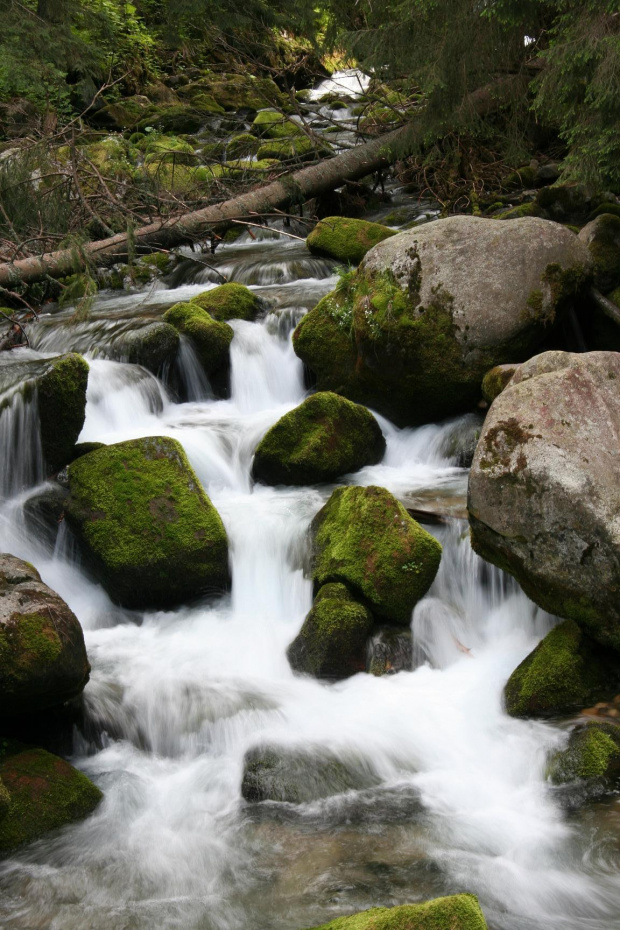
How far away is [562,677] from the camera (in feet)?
15.0

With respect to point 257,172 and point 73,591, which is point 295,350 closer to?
point 73,591

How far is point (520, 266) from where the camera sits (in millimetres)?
7301

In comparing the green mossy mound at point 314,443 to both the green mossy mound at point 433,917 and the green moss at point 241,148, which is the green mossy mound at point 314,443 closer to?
the green mossy mound at point 433,917

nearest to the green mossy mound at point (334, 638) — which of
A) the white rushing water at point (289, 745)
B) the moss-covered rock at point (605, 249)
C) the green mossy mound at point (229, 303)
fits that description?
the white rushing water at point (289, 745)

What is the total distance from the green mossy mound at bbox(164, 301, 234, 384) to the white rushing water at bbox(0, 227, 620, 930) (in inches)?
87.3

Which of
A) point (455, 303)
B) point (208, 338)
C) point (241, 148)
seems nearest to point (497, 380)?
point (455, 303)

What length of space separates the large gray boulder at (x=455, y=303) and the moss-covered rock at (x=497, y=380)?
2.02 ft

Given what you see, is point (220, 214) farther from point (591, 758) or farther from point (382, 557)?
point (591, 758)

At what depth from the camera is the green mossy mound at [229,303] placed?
392 inches

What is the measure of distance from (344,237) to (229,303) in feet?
7.62

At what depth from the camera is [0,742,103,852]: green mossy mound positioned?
389 cm

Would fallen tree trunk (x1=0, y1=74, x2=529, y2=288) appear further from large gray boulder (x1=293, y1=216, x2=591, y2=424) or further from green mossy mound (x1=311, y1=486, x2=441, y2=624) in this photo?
green mossy mound (x1=311, y1=486, x2=441, y2=624)

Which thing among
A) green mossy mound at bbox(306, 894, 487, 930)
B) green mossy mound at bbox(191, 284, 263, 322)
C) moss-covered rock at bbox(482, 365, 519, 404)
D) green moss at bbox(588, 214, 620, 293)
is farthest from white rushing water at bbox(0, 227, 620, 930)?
green mossy mound at bbox(191, 284, 263, 322)

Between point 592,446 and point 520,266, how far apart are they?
3.13 meters
